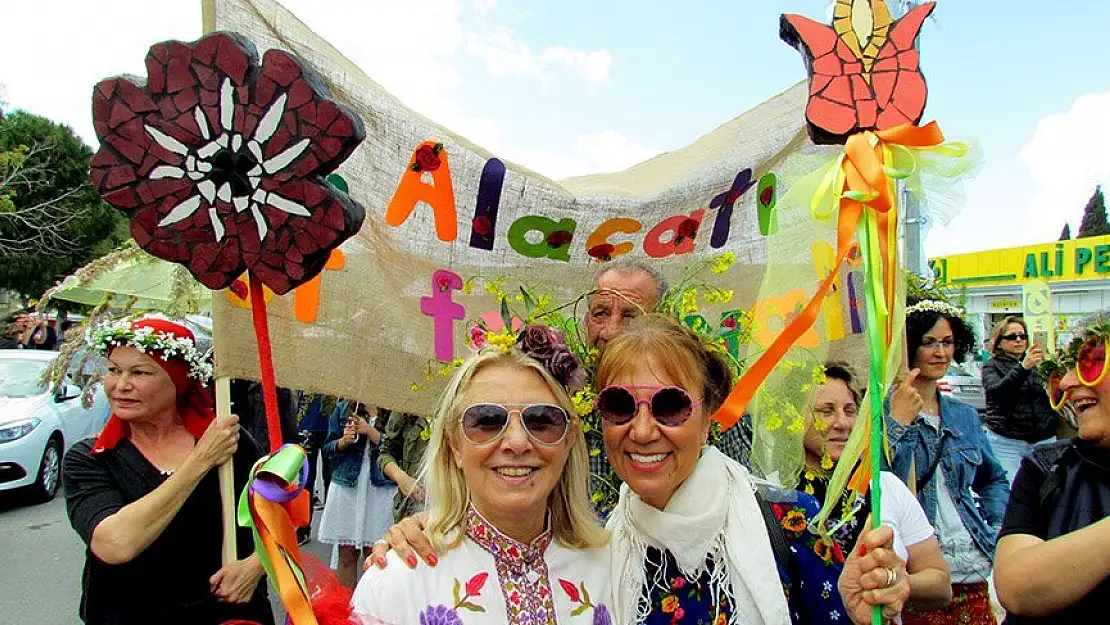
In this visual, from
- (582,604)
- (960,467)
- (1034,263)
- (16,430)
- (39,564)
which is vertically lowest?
(39,564)

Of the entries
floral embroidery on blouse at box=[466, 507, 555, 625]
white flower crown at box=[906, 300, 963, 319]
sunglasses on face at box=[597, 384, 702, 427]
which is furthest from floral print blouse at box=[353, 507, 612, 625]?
white flower crown at box=[906, 300, 963, 319]

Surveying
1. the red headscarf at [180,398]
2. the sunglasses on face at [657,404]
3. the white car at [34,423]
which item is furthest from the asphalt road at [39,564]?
the sunglasses on face at [657,404]

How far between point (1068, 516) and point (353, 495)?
4456 millimetres

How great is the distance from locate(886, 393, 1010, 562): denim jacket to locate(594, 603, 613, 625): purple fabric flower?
6.43ft

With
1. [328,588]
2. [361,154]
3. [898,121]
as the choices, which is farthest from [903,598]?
[361,154]

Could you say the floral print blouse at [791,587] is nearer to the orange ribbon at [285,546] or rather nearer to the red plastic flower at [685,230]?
the orange ribbon at [285,546]

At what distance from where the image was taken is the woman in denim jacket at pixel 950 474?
312 cm

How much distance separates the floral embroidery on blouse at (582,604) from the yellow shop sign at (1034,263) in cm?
2319

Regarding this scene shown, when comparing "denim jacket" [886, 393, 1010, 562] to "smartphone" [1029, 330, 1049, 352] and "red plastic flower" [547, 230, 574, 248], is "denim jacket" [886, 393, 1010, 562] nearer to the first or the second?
"red plastic flower" [547, 230, 574, 248]

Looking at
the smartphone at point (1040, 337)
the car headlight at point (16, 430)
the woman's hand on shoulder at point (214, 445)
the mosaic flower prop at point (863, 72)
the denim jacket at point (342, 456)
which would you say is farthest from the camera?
the car headlight at point (16, 430)

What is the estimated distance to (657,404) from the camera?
1.79m

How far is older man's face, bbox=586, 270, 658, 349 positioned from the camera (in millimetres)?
2514

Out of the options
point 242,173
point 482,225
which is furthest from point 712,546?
point 482,225

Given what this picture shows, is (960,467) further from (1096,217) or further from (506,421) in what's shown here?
(1096,217)
